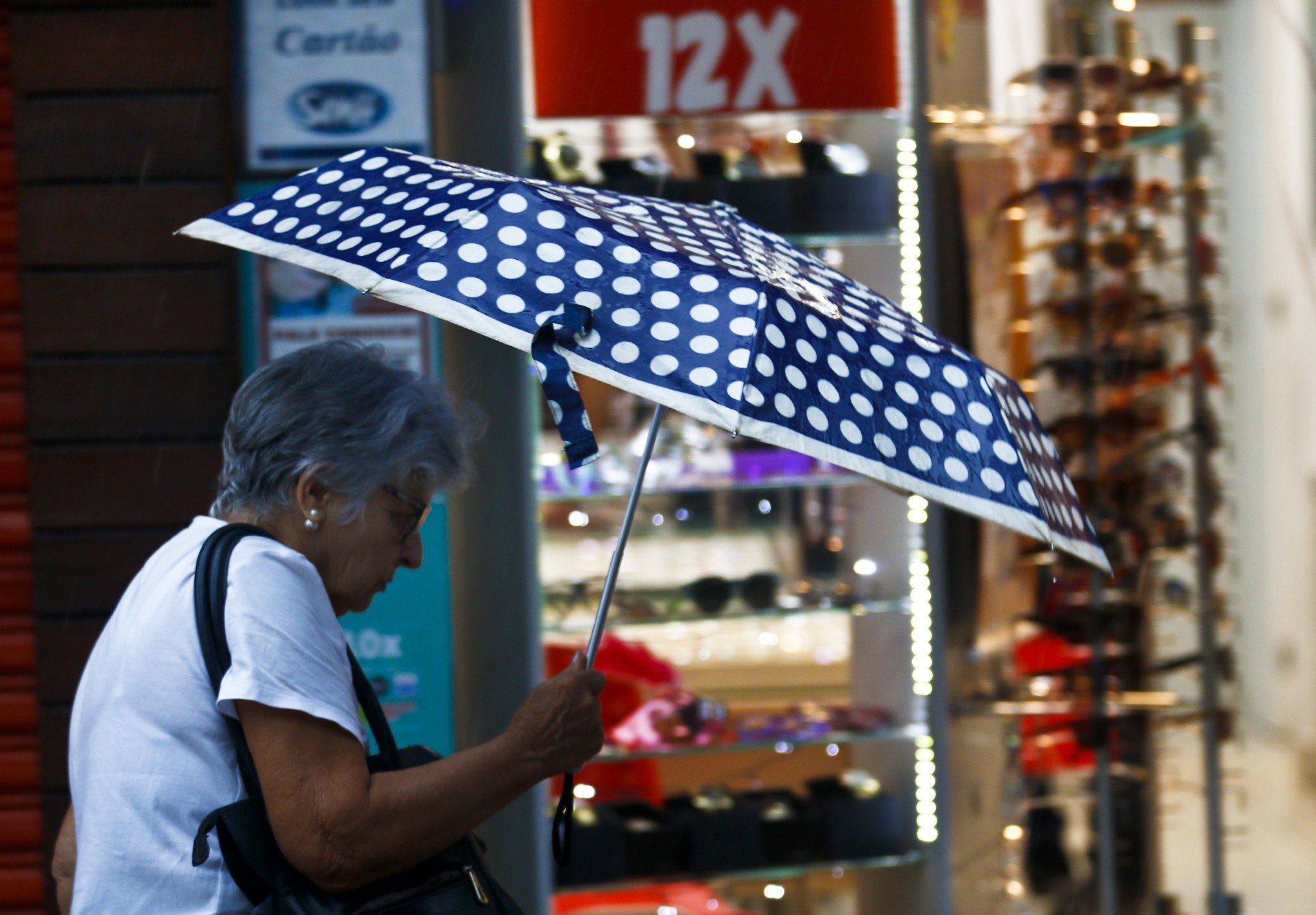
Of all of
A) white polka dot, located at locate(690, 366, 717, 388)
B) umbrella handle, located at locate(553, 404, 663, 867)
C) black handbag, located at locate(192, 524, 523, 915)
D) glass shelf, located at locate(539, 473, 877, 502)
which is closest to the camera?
white polka dot, located at locate(690, 366, 717, 388)

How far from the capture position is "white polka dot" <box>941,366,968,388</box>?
169 cm

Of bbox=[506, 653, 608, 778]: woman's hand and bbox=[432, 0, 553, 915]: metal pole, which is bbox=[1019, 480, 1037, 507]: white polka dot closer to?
bbox=[506, 653, 608, 778]: woman's hand

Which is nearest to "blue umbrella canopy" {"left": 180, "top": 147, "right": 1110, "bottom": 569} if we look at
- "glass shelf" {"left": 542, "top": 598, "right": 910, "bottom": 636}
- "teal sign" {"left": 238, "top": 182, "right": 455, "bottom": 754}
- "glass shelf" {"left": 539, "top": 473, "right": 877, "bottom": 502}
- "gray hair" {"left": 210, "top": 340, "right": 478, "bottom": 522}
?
"gray hair" {"left": 210, "top": 340, "right": 478, "bottom": 522}

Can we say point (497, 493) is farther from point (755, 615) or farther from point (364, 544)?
point (364, 544)

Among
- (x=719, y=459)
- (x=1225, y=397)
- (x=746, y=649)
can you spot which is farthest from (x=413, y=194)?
(x=1225, y=397)

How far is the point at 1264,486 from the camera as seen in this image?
4434mm

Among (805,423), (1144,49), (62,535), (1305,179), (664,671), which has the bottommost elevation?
(664,671)

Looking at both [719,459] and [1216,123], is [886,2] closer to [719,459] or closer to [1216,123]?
[1216,123]

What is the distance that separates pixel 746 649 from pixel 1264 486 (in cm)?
189

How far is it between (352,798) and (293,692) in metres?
0.14

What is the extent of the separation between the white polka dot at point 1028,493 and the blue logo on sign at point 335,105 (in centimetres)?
279

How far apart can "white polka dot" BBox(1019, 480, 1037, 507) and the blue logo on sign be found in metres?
2.79

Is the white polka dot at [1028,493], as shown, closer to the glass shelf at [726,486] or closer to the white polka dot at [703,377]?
the white polka dot at [703,377]

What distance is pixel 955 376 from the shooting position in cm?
170
